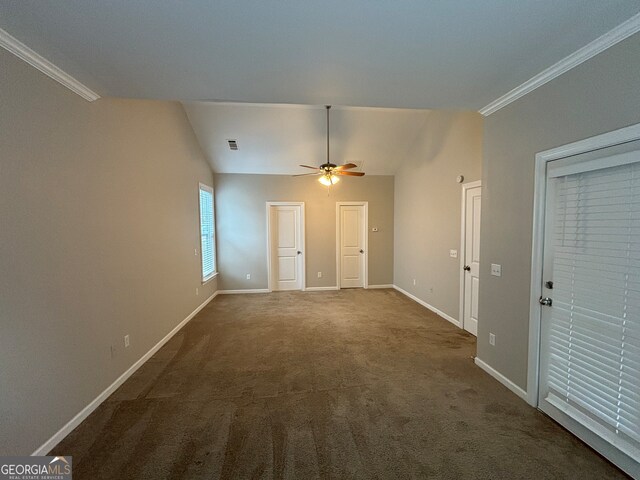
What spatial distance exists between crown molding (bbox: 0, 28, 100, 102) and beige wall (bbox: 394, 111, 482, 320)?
4.22 m

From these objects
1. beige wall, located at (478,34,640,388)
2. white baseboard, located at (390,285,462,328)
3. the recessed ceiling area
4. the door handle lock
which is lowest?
white baseboard, located at (390,285,462,328)

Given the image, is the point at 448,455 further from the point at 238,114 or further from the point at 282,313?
the point at 238,114

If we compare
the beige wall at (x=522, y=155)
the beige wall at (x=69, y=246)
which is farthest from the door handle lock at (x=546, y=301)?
the beige wall at (x=69, y=246)

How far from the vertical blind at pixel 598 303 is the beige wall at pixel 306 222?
14.9 feet

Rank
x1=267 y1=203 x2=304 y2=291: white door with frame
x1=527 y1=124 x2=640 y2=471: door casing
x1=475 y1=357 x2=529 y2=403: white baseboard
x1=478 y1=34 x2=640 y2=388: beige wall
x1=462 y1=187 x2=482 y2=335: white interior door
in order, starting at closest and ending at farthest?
x1=478 y1=34 x2=640 y2=388: beige wall < x1=527 y1=124 x2=640 y2=471: door casing < x1=475 y1=357 x2=529 y2=403: white baseboard < x1=462 y1=187 x2=482 y2=335: white interior door < x1=267 y1=203 x2=304 y2=291: white door with frame

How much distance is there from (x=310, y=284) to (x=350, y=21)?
18.1 feet

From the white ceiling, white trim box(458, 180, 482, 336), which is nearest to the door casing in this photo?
white trim box(458, 180, 482, 336)

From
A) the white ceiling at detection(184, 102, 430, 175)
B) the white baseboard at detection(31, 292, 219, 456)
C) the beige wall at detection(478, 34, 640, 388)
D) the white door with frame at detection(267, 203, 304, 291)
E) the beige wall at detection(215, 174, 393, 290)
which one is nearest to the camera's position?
the beige wall at detection(478, 34, 640, 388)

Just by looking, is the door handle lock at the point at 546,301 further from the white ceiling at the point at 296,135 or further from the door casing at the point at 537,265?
the white ceiling at the point at 296,135

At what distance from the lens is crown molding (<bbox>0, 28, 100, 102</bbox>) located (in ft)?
5.40

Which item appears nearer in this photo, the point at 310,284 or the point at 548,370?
the point at 548,370

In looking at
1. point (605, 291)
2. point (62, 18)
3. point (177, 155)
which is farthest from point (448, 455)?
point (177, 155)

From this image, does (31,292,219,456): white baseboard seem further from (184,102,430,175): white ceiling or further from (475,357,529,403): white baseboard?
(475,357,529,403): white baseboard

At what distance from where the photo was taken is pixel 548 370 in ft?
7.22
